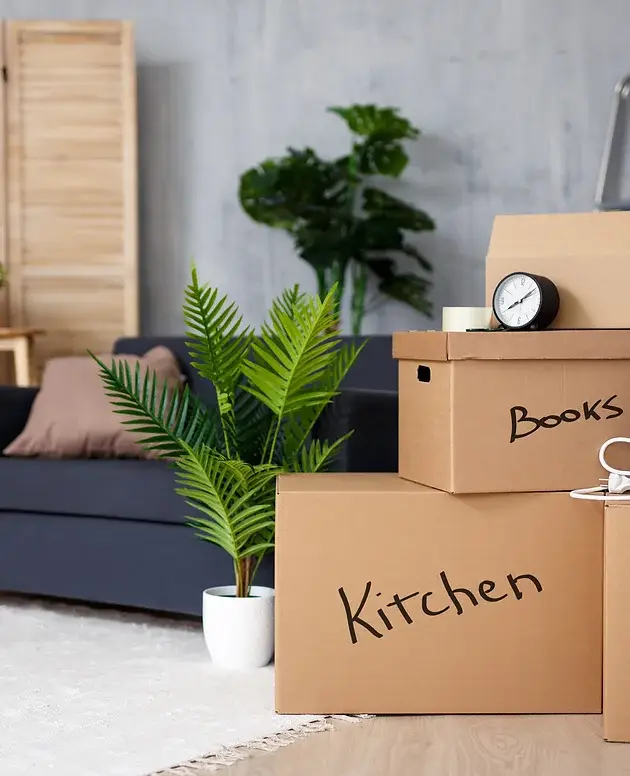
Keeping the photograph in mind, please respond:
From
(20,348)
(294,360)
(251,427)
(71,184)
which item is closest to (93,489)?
(251,427)

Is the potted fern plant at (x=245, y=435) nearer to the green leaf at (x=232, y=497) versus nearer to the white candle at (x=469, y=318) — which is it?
the green leaf at (x=232, y=497)

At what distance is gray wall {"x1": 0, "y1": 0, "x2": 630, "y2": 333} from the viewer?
15.5 ft

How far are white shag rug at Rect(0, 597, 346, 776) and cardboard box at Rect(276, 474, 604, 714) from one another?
0.48 ft

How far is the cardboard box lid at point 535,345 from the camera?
6.91 ft

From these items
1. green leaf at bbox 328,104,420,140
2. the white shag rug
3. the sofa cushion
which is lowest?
the white shag rug

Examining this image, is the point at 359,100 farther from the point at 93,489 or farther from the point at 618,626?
the point at 618,626

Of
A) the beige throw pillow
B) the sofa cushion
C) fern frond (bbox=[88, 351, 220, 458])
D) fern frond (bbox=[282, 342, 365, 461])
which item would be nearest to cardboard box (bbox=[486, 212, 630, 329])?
fern frond (bbox=[282, 342, 365, 461])

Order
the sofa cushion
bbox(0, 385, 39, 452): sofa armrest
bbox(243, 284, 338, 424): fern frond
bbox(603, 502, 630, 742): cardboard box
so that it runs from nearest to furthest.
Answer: bbox(603, 502, 630, 742): cardboard box
bbox(243, 284, 338, 424): fern frond
the sofa cushion
bbox(0, 385, 39, 452): sofa armrest

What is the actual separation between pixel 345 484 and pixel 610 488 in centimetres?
50

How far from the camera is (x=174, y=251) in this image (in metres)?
4.86

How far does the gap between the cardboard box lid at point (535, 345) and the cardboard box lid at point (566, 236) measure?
18 centimetres

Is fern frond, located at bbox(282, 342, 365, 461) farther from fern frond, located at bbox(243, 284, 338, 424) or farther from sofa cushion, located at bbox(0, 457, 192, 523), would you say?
sofa cushion, located at bbox(0, 457, 192, 523)

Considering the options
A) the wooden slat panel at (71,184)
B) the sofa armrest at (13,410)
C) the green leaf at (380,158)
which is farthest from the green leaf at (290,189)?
the sofa armrest at (13,410)

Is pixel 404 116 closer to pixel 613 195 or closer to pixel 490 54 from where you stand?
pixel 490 54
